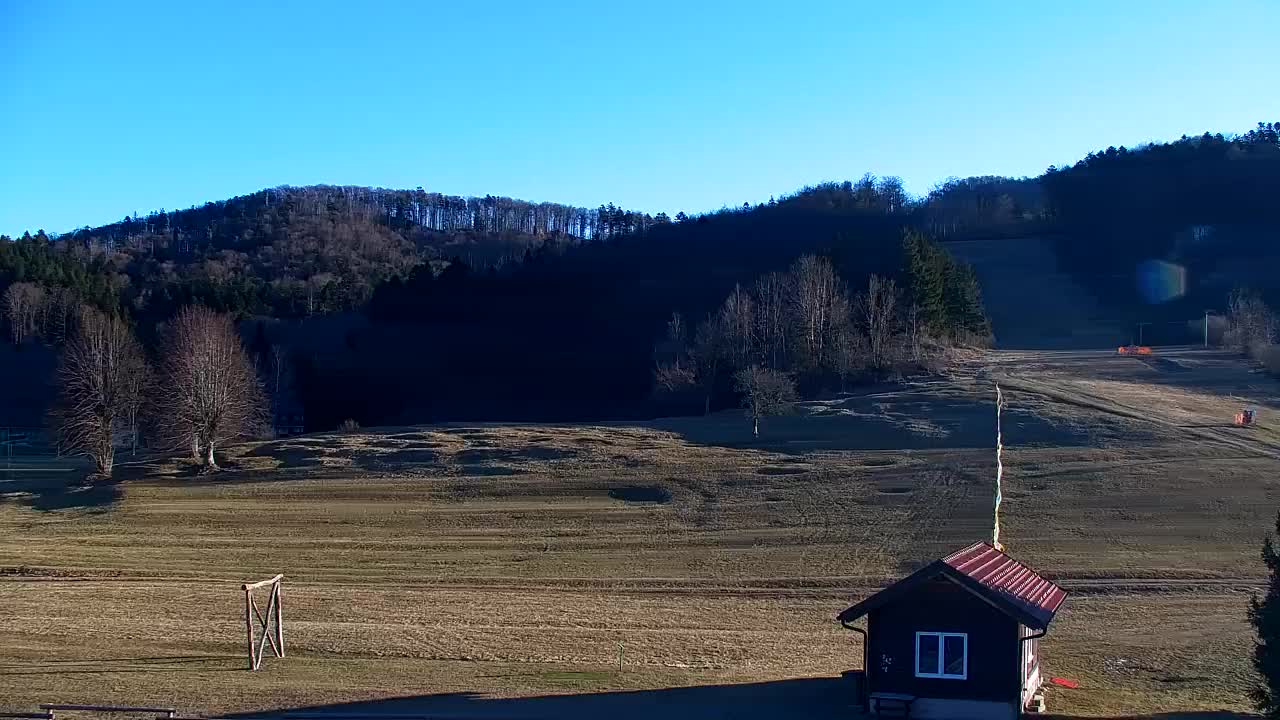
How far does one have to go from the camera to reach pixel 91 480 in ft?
200

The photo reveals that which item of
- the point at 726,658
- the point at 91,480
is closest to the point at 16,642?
the point at 726,658

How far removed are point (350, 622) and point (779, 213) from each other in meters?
133

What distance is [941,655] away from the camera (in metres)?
19.5

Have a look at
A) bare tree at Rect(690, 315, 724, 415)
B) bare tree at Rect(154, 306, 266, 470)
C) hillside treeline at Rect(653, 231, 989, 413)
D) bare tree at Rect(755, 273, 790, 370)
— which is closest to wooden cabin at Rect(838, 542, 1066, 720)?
bare tree at Rect(154, 306, 266, 470)

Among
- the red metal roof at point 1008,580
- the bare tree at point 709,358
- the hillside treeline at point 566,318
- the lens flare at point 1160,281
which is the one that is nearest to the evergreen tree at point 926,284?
the hillside treeline at point 566,318

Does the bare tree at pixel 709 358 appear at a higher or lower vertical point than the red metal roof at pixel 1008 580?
higher

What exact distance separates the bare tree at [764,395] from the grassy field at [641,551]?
132 centimetres

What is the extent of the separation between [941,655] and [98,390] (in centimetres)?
6212

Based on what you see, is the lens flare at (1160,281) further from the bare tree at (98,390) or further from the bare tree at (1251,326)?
the bare tree at (98,390)

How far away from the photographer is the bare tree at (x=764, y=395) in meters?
65.4

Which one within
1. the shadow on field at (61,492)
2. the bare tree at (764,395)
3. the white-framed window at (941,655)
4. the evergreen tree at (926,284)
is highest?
the evergreen tree at (926,284)

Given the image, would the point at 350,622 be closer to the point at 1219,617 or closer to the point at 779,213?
the point at 1219,617

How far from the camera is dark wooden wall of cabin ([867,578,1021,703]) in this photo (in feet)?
62.7

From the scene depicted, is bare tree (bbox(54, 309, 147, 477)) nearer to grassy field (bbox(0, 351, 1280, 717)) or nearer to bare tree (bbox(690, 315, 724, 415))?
grassy field (bbox(0, 351, 1280, 717))
